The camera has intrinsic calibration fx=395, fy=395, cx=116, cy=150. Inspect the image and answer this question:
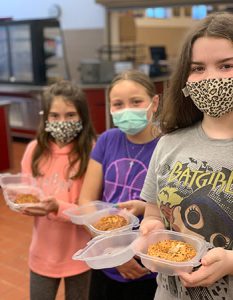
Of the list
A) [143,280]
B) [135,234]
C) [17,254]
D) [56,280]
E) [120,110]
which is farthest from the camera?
[17,254]

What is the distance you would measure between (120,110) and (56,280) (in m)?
0.81

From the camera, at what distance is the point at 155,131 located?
5.18ft

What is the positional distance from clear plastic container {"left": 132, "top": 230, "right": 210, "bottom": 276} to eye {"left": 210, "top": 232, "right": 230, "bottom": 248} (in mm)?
19

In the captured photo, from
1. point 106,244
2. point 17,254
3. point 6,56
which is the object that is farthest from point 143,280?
point 6,56

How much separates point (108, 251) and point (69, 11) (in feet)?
20.9

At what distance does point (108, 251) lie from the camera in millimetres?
1215

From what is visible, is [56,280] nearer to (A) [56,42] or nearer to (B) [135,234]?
(B) [135,234]

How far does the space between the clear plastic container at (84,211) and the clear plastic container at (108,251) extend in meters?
0.24

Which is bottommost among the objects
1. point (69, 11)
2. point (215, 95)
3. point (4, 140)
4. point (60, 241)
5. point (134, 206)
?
point (4, 140)

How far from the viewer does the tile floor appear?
259 centimetres

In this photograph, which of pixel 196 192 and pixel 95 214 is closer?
pixel 196 192

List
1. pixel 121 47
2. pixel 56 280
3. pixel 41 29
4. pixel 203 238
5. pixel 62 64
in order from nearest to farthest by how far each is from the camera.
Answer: pixel 203 238 → pixel 56 280 → pixel 41 29 → pixel 62 64 → pixel 121 47

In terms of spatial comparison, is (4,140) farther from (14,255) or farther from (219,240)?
(219,240)

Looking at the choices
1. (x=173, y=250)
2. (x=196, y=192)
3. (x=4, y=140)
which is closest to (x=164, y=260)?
(x=173, y=250)
